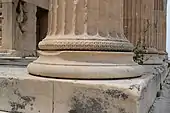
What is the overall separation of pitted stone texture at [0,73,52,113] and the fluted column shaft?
370 mm

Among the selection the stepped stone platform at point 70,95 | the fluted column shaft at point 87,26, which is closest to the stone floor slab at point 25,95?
the stepped stone platform at point 70,95

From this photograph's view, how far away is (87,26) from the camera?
7.38 ft

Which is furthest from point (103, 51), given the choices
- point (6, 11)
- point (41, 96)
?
point (6, 11)

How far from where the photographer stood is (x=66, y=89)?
6.56 ft

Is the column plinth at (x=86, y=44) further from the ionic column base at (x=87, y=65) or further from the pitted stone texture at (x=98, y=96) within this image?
the pitted stone texture at (x=98, y=96)

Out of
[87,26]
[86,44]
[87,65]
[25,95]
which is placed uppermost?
[87,26]

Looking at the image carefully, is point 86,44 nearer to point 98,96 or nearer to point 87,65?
point 87,65

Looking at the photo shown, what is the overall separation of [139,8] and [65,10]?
255 centimetres

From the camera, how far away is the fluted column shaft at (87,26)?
221cm

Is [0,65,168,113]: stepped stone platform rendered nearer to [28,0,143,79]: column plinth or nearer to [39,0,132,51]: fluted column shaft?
[28,0,143,79]: column plinth

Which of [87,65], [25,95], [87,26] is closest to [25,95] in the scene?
[25,95]

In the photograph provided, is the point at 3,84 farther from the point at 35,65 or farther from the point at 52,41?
the point at 52,41

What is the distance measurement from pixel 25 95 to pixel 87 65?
557 millimetres

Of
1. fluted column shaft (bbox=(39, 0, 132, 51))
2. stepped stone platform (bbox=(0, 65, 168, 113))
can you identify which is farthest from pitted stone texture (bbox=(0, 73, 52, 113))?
fluted column shaft (bbox=(39, 0, 132, 51))
